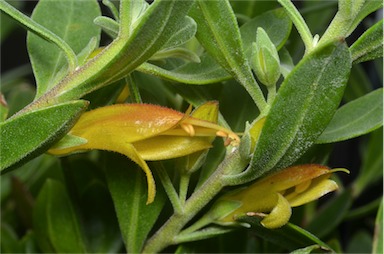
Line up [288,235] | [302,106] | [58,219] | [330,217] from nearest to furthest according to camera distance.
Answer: [302,106] → [288,235] → [58,219] → [330,217]

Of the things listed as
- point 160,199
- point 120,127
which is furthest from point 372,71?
point 120,127

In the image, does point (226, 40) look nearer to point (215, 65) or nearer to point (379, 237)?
point (215, 65)

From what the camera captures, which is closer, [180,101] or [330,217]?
[180,101]

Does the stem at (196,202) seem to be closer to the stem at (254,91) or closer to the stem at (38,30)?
the stem at (254,91)

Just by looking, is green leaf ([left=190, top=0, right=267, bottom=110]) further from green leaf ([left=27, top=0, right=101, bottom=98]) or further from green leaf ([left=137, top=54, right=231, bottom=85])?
green leaf ([left=27, top=0, right=101, bottom=98])

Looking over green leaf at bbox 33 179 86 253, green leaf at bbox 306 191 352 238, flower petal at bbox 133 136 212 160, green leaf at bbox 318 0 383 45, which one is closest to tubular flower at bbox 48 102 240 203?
flower petal at bbox 133 136 212 160

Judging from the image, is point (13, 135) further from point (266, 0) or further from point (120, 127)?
point (266, 0)

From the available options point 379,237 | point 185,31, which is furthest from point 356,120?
point 185,31
